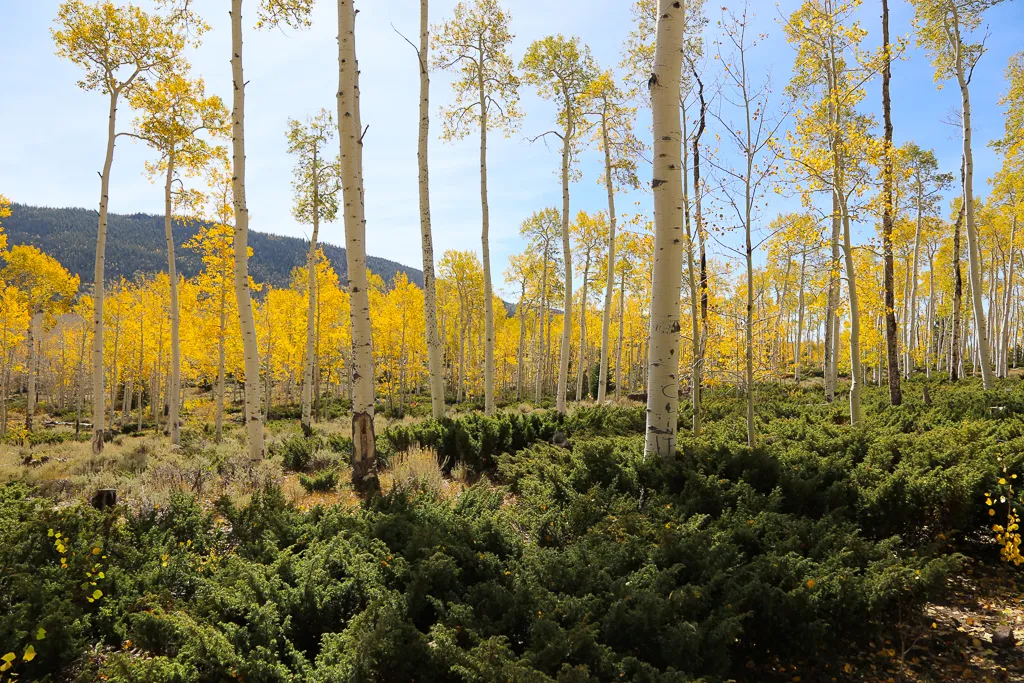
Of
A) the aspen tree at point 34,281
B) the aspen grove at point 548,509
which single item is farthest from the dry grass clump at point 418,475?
the aspen tree at point 34,281

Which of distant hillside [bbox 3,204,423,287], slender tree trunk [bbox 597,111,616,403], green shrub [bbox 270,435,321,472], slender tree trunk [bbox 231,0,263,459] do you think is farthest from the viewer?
distant hillside [bbox 3,204,423,287]

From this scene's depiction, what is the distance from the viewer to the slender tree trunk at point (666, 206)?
4.72 m

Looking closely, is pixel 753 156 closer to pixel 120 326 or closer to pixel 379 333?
pixel 379 333

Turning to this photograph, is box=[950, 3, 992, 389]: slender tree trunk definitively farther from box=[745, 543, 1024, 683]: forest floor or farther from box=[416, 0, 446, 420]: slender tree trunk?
box=[416, 0, 446, 420]: slender tree trunk

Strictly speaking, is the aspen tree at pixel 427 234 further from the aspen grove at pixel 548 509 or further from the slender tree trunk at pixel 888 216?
the slender tree trunk at pixel 888 216

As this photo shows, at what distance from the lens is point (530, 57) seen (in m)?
12.4

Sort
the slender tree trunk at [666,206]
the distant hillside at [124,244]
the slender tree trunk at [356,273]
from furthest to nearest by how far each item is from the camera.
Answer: the distant hillside at [124,244] < the slender tree trunk at [356,273] < the slender tree trunk at [666,206]

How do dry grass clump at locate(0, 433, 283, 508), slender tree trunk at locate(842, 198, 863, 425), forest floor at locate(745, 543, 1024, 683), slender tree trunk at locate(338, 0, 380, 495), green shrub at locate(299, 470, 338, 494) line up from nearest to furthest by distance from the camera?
forest floor at locate(745, 543, 1024, 683) < slender tree trunk at locate(338, 0, 380, 495) < dry grass clump at locate(0, 433, 283, 508) < green shrub at locate(299, 470, 338, 494) < slender tree trunk at locate(842, 198, 863, 425)

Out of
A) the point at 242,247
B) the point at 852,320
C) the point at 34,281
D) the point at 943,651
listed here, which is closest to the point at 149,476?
the point at 242,247

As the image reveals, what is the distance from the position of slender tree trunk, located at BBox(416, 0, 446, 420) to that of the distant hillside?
9897cm

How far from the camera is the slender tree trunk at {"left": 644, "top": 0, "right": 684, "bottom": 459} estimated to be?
4.72m

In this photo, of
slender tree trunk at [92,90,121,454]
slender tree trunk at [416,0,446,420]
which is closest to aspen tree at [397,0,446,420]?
slender tree trunk at [416,0,446,420]

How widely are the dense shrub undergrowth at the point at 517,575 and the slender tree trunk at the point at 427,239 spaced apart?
14.8 ft

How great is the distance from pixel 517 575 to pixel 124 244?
15052 cm
